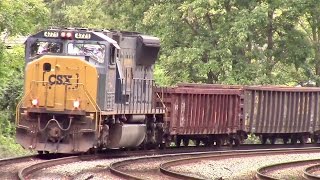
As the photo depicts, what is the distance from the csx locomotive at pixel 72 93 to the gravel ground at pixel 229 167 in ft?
7.08

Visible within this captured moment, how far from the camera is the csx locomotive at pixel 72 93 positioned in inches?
682

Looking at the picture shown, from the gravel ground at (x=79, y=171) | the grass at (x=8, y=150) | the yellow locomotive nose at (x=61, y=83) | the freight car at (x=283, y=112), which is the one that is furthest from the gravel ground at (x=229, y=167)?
the grass at (x=8, y=150)

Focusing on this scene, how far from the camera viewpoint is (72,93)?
17422 mm

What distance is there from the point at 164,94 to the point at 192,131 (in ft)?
5.71

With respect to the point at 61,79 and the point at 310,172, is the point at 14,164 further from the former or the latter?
the point at 310,172

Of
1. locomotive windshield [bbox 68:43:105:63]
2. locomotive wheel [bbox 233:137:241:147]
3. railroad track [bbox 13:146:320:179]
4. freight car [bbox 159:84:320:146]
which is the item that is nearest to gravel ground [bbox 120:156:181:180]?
railroad track [bbox 13:146:320:179]

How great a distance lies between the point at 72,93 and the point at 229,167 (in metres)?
3.87

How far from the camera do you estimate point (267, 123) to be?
1021 inches

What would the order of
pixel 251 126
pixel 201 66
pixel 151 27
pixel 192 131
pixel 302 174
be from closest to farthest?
1. pixel 302 174
2. pixel 192 131
3. pixel 251 126
4. pixel 201 66
5. pixel 151 27

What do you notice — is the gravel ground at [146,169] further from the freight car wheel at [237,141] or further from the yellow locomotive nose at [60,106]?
the freight car wheel at [237,141]

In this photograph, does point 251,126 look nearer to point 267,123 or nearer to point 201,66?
point 267,123

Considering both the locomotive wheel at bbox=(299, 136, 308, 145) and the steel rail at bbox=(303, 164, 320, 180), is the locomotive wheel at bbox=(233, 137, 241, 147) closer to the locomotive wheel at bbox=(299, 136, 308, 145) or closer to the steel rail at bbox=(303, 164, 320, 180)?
the locomotive wheel at bbox=(299, 136, 308, 145)

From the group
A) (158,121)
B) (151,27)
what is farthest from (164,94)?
(151,27)

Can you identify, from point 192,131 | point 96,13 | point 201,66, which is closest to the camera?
point 192,131
